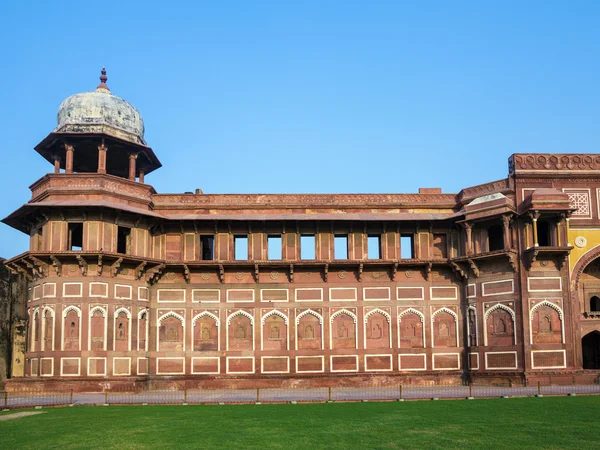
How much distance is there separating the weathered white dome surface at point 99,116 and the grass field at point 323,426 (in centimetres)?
1472

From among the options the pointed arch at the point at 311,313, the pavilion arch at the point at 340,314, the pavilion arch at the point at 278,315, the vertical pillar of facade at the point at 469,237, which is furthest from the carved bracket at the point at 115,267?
the vertical pillar of facade at the point at 469,237

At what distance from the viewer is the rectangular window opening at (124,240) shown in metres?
31.5

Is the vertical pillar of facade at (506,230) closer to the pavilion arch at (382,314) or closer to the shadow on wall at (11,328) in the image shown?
the pavilion arch at (382,314)

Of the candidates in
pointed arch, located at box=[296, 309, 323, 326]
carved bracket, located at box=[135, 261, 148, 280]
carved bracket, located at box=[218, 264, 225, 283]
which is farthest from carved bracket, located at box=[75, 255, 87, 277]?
pointed arch, located at box=[296, 309, 323, 326]

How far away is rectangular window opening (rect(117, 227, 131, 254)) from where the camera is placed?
104ft

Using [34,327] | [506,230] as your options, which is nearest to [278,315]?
[34,327]

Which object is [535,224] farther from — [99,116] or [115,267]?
[99,116]

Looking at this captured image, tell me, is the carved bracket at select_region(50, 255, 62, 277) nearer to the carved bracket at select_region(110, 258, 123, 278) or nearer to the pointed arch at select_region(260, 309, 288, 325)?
the carved bracket at select_region(110, 258, 123, 278)

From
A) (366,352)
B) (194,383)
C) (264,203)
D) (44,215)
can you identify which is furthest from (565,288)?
(44,215)

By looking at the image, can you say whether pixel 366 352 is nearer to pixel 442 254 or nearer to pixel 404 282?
pixel 404 282

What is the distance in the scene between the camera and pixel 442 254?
1318 inches

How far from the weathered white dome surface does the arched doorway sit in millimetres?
24028

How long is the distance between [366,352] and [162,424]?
1649cm

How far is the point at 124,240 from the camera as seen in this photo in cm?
3284
